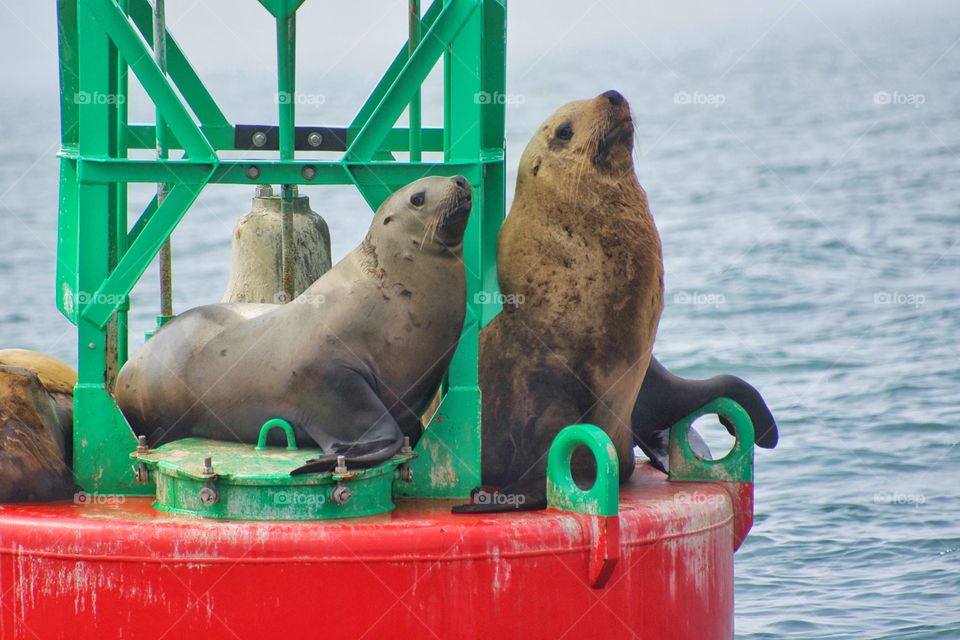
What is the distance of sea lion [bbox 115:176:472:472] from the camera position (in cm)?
670

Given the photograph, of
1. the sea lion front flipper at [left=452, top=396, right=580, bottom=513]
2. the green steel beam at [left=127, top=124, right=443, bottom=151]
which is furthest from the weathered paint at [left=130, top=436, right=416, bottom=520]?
the green steel beam at [left=127, top=124, right=443, bottom=151]

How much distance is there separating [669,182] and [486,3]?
22.8 m

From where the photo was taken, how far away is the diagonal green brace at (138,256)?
666 centimetres

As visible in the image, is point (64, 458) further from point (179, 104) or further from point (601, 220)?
point (601, 220)

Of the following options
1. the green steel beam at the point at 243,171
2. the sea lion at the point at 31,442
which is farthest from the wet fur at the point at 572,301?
the sea lion at the point at 31,442

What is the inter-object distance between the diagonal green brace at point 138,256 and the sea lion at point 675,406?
6.86ft

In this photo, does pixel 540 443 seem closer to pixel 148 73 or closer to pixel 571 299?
pixel 571 299

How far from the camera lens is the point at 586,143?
7289mm

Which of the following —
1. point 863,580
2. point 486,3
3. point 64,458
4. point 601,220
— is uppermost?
point 486,3

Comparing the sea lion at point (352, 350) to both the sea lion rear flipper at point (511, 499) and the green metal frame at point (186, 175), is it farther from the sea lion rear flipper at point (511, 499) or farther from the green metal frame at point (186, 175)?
the sea lion rear flipper at point (511, 499)

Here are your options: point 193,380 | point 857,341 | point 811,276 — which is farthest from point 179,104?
point 811,276

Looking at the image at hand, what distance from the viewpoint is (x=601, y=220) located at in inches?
286

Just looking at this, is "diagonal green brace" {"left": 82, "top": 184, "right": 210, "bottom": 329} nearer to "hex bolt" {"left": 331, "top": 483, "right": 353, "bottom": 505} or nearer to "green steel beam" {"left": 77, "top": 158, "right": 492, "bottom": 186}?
"green steel beam" {"left": 77, "top": 158, "right": 492, "bottom": 186}

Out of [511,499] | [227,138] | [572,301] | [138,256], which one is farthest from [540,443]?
[227,138]
